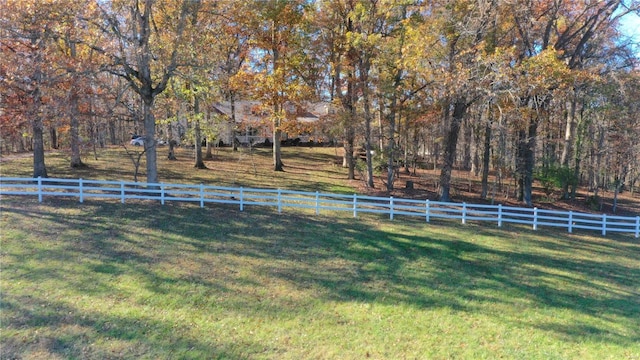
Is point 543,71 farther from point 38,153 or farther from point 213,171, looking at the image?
point 38,153

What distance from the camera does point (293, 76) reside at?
2231 centimetres

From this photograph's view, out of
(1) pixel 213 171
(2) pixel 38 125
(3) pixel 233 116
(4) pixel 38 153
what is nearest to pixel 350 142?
(1) pixel 213 171

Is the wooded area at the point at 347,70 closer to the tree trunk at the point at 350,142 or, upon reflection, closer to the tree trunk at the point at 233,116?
the tree trunk at the point at 350,142

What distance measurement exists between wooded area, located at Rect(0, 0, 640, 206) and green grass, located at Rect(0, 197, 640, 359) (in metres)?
4.84

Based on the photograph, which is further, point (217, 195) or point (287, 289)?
point (217, 195)

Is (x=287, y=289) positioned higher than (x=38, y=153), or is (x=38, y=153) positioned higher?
(x=38, y=153)

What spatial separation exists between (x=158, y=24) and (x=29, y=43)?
18.9ft

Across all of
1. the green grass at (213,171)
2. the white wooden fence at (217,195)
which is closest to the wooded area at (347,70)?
the green grass at (213,171)

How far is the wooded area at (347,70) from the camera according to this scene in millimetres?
13578

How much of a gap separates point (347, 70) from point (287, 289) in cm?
1550

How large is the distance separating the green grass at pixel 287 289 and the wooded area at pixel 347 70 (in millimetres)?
4841

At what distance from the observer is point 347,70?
21.2 metres


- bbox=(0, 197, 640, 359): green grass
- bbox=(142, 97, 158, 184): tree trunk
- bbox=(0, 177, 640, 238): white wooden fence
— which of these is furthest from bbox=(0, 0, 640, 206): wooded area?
bbox=(0, 197, 640, 359): green grass

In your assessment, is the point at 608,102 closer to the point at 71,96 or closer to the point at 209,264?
the point at 209,264
